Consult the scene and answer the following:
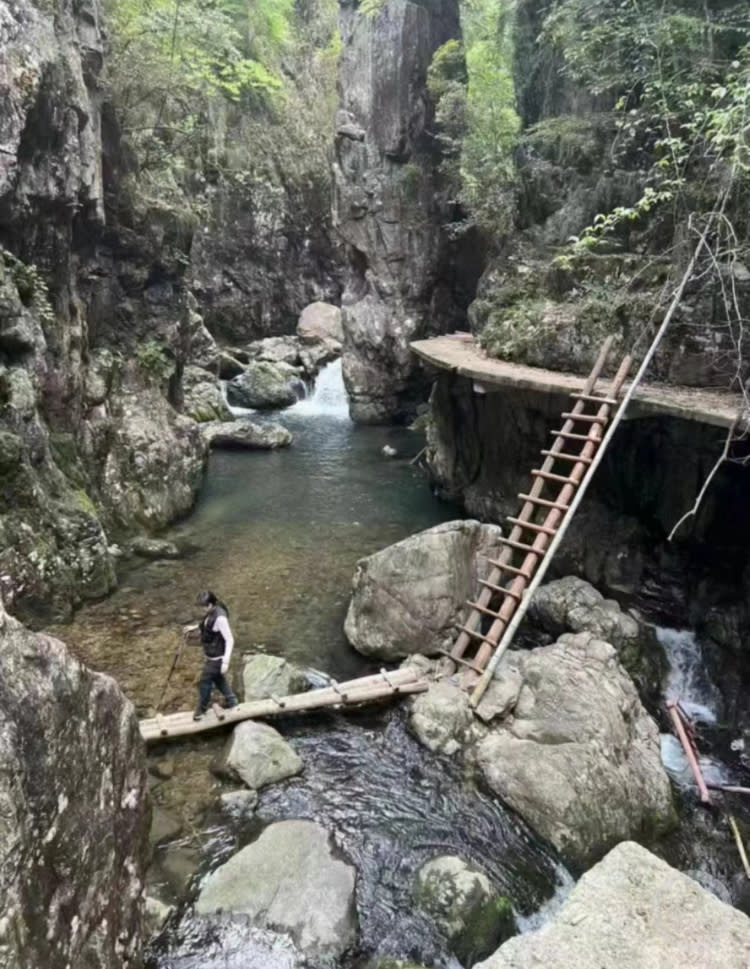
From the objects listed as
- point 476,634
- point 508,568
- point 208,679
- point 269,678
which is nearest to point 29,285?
point 208,679

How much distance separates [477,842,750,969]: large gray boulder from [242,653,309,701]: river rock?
17.5 feet

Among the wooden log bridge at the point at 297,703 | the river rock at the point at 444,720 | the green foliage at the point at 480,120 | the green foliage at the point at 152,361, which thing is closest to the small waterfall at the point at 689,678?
the river rock at the point at 444,720

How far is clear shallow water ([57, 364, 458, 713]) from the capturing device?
9336mm

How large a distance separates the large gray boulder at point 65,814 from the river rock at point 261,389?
72.6 ft

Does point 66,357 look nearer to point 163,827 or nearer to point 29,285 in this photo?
point 29,285

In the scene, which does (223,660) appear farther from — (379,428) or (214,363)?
(214,363)

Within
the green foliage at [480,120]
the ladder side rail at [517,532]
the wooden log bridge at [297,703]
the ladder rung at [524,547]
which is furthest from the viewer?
the green foliage at [480,120]

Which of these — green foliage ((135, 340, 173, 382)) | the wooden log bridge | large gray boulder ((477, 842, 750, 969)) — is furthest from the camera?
green foliage ((135, 340, 173, 382))

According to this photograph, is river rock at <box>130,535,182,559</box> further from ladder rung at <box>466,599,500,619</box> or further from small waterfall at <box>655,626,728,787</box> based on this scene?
small waterfall at <box>655,626,728,787</box>

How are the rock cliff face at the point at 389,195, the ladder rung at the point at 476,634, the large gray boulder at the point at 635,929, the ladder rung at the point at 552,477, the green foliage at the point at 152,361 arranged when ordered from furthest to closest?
1. the rock cliff face at the point at 389,195
2. the green foliage at the point at 152,361
3. the ladder rung at the point at 552,477
4. the ladder rung at the point at 476,634
5. the large gray boulder at the point at 635,929

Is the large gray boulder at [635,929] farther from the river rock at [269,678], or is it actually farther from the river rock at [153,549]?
the river rock at [153,549]

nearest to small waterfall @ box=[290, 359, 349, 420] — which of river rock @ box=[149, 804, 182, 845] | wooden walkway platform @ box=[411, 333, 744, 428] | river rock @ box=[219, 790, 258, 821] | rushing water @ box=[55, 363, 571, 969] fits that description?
rushing water @ box=[55, 363, 571, 969]

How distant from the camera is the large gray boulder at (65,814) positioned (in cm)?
349

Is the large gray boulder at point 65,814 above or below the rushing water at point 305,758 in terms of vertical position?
above
